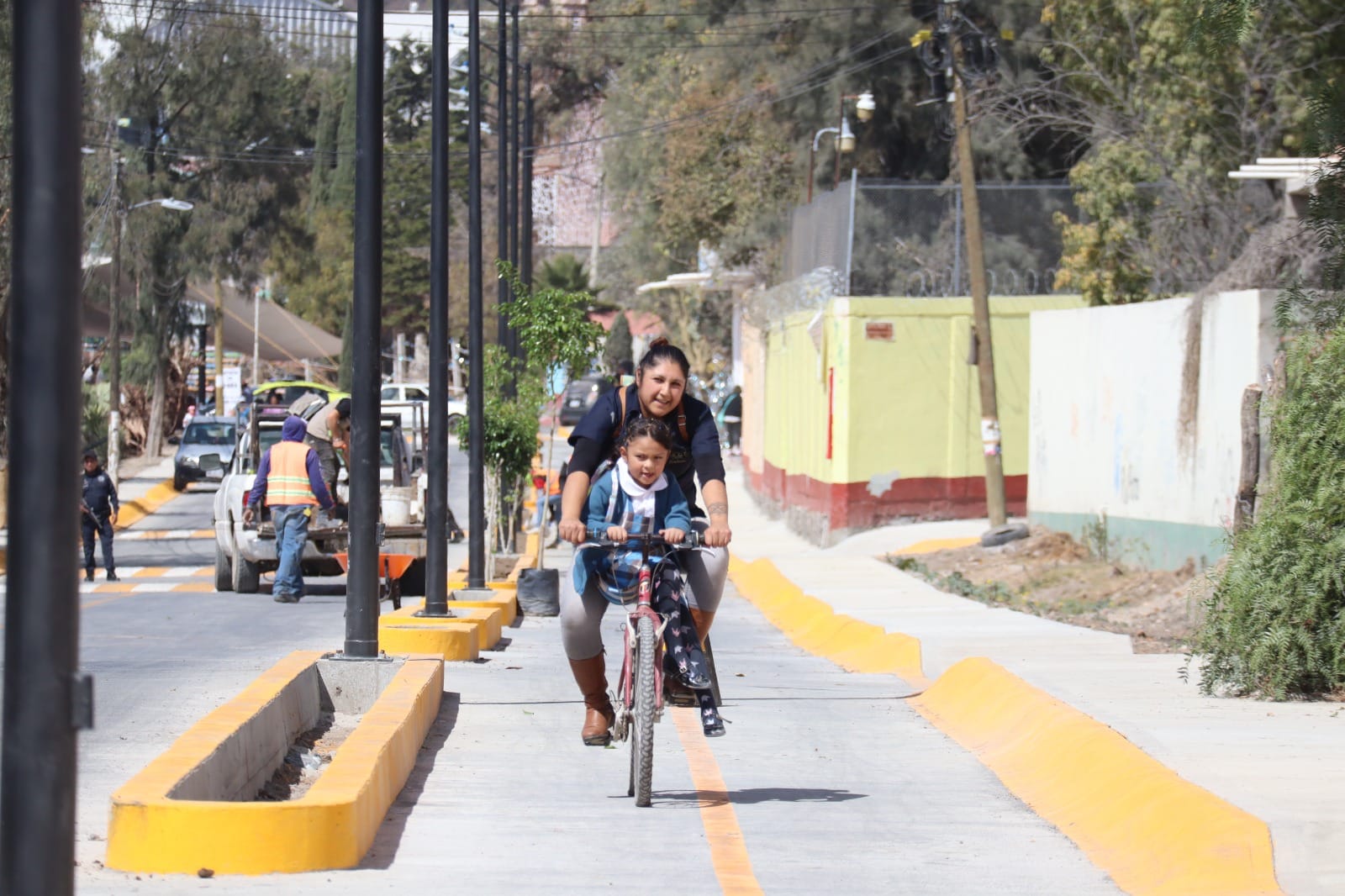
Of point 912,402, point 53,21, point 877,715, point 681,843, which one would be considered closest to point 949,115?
point 912,402

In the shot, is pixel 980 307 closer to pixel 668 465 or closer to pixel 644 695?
pixel 668 465

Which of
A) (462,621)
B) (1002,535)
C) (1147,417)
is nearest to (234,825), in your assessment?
(462,621)

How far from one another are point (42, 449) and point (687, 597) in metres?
3.86

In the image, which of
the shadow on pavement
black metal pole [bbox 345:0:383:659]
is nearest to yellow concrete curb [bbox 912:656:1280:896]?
the shadow on pavement

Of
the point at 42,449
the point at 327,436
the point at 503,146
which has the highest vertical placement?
the point at 503,146

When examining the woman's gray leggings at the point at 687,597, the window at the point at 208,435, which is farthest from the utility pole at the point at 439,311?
the window at the point at 208,435

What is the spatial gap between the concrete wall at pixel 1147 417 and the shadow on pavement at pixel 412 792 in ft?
22.7

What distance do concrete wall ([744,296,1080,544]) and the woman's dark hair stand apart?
1821 cm

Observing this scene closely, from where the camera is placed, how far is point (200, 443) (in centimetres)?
4009

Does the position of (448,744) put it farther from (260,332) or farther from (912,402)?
(260,332)

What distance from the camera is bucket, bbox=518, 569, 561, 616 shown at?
17609 millimetres

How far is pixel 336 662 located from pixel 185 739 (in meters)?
2.91

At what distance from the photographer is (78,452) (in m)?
3.79

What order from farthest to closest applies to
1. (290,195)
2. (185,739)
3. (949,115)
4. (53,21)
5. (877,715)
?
(290,195) < (949,115) < (877,715) < (185,739) < (53,21)
